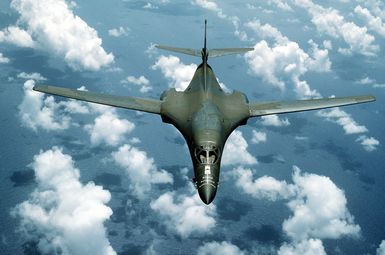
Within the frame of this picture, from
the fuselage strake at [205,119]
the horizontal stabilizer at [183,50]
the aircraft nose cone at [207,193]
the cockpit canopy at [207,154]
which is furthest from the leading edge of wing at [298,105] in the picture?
the horizontal stabilizer at [183,50]

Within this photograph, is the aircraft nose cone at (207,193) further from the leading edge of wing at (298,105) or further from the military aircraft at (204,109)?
the leading edge of wing at (298,105)

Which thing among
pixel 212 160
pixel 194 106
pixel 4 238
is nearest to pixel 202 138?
pixel 212 160

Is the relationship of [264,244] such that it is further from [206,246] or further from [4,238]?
[4,238]

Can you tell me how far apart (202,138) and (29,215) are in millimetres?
199537

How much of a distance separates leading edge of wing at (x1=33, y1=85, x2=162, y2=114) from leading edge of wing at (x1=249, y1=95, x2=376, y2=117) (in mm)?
9201

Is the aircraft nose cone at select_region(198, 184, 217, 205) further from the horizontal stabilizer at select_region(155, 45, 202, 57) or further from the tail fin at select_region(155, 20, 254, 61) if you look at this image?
the horizontal stabilizer at select_region(155, 45, 202, 57)

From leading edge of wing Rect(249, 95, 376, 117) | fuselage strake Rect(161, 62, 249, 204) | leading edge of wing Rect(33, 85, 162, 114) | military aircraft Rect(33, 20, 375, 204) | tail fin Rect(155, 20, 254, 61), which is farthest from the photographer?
tail fin Rect(155, 20, 254, 61)

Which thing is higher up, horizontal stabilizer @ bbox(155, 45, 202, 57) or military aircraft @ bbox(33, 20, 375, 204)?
horizontal stabilizer @ bbox(155, 45, 202, 57)

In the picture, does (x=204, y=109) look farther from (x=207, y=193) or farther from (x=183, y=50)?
(x=183, y=50)

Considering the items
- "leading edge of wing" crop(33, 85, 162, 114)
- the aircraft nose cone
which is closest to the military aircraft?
"leading edge of wing" crop(33, 85, 162, 114)

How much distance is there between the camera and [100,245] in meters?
188

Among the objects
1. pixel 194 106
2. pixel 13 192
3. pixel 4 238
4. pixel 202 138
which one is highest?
pixel 13 192

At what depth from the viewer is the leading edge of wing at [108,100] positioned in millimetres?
29719

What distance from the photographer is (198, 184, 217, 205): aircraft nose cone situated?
1966 centimetres
